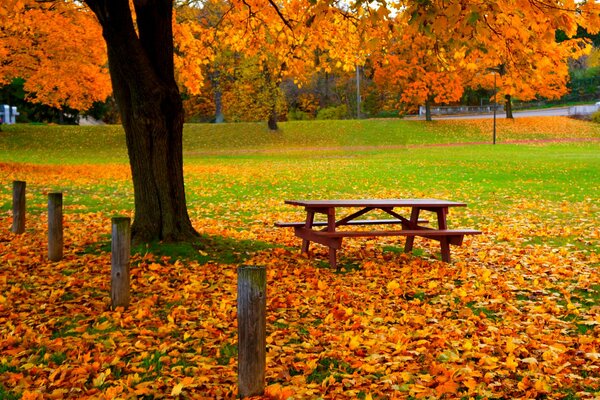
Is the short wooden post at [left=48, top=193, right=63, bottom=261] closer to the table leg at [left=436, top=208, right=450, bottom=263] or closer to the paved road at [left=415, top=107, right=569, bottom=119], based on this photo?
the table leg at [left=436, top=208, right=450, bottom=263]

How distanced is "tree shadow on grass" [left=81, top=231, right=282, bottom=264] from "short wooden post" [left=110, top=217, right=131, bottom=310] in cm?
183

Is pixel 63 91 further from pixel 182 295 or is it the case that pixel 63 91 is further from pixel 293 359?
pixel 293 359

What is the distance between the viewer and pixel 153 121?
30.0 ft

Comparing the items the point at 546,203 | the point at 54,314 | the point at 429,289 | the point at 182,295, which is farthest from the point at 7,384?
the point at 546,203

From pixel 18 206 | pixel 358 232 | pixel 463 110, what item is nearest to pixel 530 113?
pixel 463 110

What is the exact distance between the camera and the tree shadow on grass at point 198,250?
29.2 ft

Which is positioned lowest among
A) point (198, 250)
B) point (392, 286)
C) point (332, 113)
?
point (392, 286)

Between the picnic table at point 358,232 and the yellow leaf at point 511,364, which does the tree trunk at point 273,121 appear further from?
the yellow leaf at point 511,364

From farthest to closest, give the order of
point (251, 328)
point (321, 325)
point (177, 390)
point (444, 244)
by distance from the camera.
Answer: point (444, 244), point (321, 325), point (177, 390), point (251, 328)

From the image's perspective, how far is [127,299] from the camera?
680 centimetres

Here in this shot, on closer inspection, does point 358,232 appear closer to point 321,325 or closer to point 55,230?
point 321,325

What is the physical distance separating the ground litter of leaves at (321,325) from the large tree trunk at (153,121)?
883 mm

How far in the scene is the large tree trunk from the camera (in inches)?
356

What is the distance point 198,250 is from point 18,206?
142 inches
